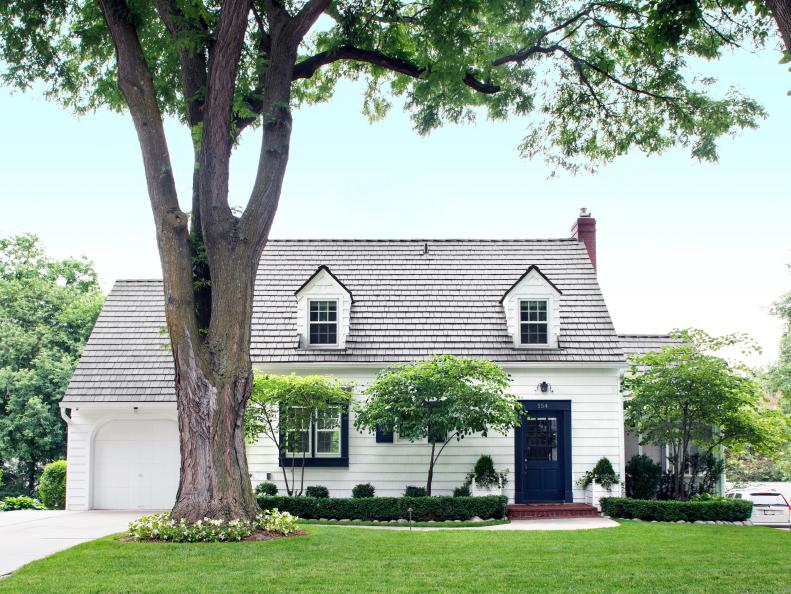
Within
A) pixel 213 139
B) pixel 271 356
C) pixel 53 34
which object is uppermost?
pixel 53 34

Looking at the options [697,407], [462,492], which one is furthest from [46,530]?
[697,407]

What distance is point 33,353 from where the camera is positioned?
3259 centimetres

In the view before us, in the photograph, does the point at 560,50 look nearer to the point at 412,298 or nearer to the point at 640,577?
the point at 412,298

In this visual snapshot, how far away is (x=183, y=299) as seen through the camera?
13.5 metres

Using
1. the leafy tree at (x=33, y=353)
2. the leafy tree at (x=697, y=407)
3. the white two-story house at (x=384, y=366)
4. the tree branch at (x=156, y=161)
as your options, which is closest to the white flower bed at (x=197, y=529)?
the tree branch at (x=156, y=161)

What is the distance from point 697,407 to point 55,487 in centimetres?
1696

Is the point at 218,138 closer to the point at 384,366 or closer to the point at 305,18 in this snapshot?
the point at 305,18

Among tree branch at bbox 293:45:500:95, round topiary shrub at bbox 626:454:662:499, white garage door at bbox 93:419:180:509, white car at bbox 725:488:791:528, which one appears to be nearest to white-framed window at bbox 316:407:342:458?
white garage door at bbox 93:419:180:509

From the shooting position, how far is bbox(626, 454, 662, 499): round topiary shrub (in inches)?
819

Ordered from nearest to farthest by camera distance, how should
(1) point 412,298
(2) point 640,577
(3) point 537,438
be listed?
(2) point 640,577
(3) point 537,438
(1) point 412,298

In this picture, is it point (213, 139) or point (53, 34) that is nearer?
point (213, 139)

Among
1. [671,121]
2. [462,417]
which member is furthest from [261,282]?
[671,121]

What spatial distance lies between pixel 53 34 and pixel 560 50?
983cm

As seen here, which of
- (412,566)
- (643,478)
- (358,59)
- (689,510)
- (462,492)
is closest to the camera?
(412,566)
